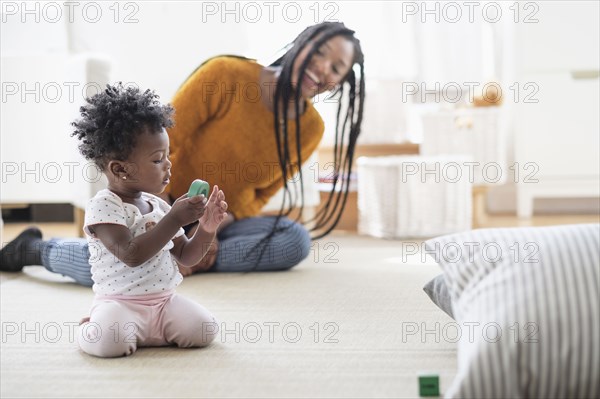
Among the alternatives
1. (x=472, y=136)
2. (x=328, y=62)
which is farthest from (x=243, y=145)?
(x=472, y=136)

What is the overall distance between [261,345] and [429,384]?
34 centimetres

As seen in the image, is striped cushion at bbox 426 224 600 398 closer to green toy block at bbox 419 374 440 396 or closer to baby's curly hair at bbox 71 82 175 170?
green toy block at bbox 419 374 440 396

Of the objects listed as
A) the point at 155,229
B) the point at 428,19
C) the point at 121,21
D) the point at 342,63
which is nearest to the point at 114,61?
the point at 121,21

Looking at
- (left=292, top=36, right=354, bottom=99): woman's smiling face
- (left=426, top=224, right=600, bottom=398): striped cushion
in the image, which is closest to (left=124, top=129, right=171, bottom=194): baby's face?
(left=426, top=224, right=600, bottom=398): striped cushion

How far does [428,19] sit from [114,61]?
1239 millimetres

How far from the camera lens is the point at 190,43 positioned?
2.58 metres

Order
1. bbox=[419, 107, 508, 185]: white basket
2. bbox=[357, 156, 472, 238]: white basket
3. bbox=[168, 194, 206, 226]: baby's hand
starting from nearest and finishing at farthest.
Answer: bbox=[168, 194, 206, 226]: baby's hand < bbox=[357, 156, 472, 238]: white basket < bbox=[419, 107, 508, 185]: white basket

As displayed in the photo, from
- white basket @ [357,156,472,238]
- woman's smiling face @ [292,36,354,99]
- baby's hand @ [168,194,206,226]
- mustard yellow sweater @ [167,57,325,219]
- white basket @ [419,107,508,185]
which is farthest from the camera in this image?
white basket @ [419,107,508,185]

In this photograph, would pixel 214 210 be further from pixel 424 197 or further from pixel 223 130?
pixel 424 197

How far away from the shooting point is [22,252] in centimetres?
199

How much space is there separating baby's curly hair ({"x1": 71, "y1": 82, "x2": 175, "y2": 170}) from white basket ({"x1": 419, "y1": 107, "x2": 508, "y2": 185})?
1.85m

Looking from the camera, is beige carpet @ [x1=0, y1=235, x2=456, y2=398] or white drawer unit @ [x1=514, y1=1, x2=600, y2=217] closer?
beige carpet @ [x1=0, y1=235, x2=456, y2=398]

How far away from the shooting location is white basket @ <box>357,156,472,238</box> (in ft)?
8.85

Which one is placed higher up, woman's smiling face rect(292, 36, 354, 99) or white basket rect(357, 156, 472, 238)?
woman's smiling face rect(292, 36, 354, 99)
